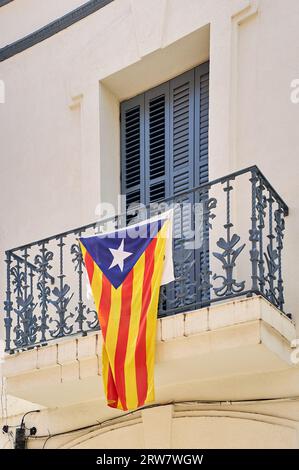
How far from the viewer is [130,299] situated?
9867 millimetres

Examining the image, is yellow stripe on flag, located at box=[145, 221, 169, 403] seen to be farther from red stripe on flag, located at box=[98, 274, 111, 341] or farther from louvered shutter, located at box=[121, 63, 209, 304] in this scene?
louvered shutter, located at box=[121, 63, 209, 304]

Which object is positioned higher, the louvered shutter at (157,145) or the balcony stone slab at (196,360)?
the louvered shutter at (157,145)

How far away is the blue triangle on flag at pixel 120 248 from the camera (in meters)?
10.0

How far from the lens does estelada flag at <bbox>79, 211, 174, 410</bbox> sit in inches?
380

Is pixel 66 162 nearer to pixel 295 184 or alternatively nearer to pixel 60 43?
pixel 60 43

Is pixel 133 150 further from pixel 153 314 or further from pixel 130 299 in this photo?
pixel 153 314

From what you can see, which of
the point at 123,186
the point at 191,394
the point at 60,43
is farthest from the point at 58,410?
the point at 60,43

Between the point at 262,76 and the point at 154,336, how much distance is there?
2700 millimetres

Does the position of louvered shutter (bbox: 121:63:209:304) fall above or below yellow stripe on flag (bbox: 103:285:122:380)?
above

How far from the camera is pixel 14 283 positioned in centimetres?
1101

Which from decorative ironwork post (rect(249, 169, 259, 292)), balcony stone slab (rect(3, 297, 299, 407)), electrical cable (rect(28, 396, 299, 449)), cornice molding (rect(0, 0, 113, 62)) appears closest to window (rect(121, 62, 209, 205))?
cornice molding (rect(0, 0, 113, 62))

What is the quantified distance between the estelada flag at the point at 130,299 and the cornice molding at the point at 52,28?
10.4 ft

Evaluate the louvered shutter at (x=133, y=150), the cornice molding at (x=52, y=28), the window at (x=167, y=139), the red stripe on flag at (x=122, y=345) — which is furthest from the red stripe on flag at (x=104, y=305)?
the cornice molding at (x=52, y=28)

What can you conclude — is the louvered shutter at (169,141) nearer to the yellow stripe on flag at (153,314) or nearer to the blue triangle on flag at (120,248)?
the blue triangle on flag at (120,248)
